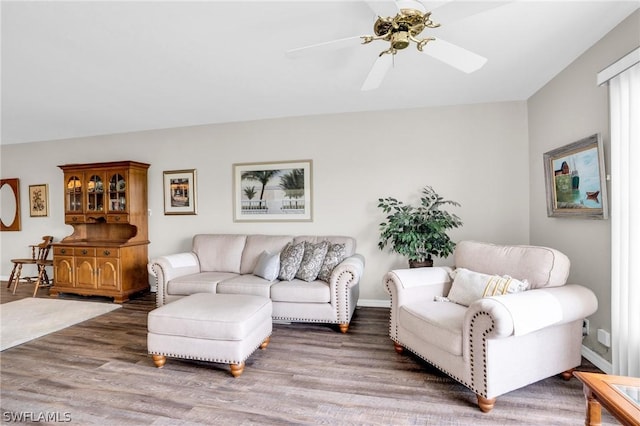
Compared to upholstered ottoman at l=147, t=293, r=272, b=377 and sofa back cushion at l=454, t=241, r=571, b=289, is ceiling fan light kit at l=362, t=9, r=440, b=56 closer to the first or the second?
sofa back cushion at l=454, t=241, r=571, b=289

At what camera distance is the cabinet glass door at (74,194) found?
184 inches

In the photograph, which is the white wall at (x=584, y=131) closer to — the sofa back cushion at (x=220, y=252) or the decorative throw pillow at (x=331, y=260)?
the decorative throw pillow at (x=331, y=260)

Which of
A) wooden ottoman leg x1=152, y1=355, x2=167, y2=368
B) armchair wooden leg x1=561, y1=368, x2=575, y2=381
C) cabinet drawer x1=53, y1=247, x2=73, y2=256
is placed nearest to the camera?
armchair wooden leg x1=561, y1=368, x2=575, y2=381

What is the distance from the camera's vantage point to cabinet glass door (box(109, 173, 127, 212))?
14.6ft

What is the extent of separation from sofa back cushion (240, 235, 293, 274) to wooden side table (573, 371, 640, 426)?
9.80 feet

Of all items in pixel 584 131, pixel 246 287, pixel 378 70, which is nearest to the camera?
pixel 378 70

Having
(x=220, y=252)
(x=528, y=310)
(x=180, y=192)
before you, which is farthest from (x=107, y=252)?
(x=528, y=310)

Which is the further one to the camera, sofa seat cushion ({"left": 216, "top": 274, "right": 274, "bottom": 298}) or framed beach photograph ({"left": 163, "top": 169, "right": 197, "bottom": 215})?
framed beach photograph ({"left": 163, "top": 169, "right": 197, "bottom": 215})

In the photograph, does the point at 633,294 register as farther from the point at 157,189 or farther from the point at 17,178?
the point at 17,178

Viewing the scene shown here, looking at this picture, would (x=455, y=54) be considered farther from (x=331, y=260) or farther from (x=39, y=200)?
(x=39, y=200)

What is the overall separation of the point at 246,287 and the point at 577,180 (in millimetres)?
3145

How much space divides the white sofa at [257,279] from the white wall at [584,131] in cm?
188

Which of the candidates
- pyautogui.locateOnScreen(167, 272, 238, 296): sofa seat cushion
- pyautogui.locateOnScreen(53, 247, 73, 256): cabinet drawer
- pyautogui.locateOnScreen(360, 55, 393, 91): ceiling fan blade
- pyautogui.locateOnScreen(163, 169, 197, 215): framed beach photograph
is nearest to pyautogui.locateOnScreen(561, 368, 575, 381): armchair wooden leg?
pyautogui.locateOnScreen(360, 55, 393, 91): ceiling fan blade

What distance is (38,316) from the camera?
361 centimetres
